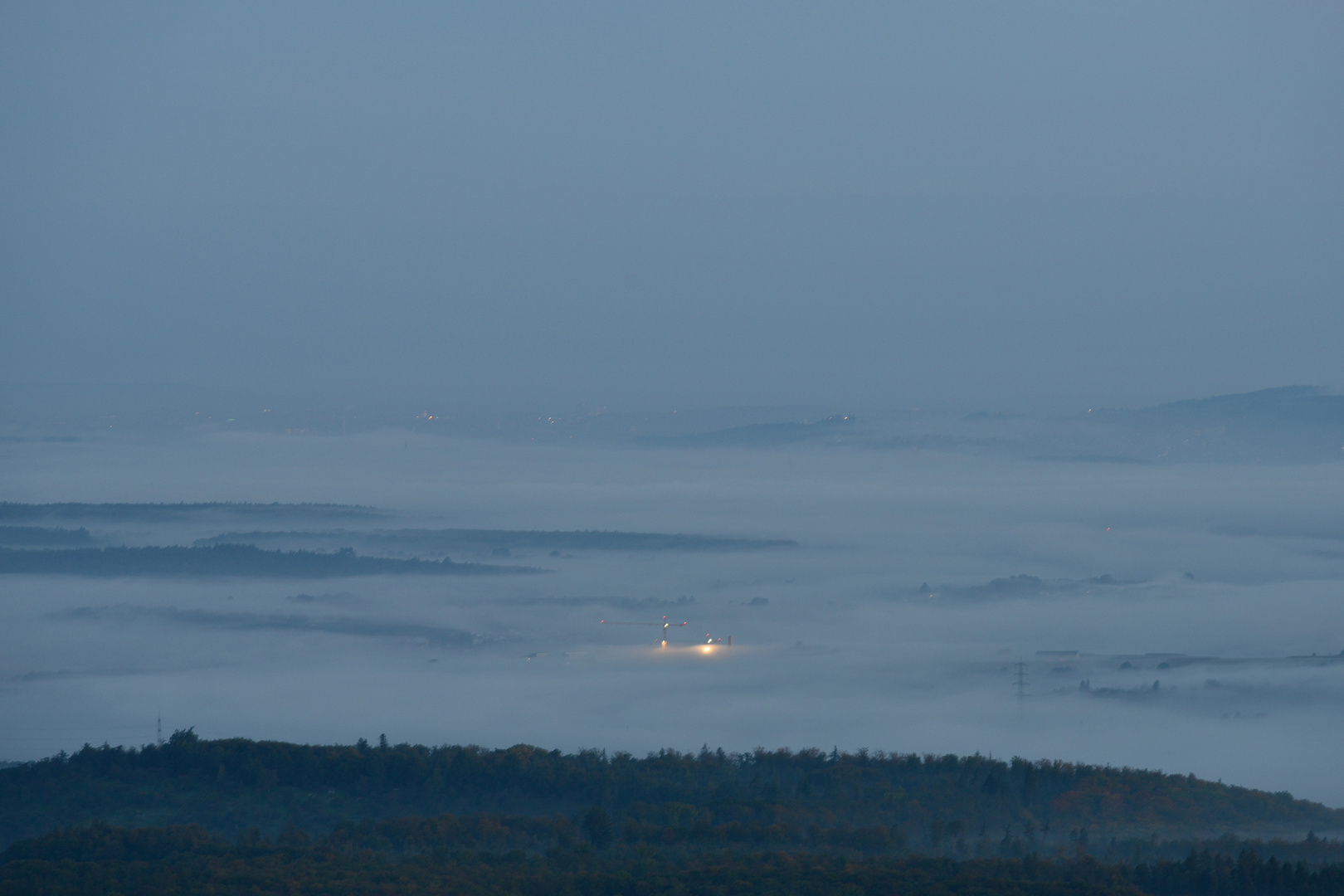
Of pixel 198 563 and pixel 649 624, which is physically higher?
pixel 198 563

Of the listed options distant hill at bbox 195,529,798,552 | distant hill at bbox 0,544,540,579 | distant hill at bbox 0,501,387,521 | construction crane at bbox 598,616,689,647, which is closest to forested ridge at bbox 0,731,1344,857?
construction crane at bbox 598,616,689,647

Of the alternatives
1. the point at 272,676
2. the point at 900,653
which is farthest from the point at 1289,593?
the point at 272,676

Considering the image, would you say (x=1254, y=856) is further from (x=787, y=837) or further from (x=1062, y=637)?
(x=1062, y=637)

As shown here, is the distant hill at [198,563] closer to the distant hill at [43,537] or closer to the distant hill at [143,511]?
the distant hill at [43,537]

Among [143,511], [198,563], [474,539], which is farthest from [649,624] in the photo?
[143,511]

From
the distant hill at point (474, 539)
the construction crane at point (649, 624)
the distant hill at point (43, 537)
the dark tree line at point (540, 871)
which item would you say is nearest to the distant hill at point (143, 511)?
the distant hill at point (43, 537)

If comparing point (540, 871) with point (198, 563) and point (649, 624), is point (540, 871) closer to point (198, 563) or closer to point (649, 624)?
point (649, 624)

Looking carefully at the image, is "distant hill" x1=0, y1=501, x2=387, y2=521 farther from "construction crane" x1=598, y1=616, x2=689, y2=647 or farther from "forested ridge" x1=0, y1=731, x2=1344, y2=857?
"forested ridge" x1=0, y1=731, x2=1344, y2=857

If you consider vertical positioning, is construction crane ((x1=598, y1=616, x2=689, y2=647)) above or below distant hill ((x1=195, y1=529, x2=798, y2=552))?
below
